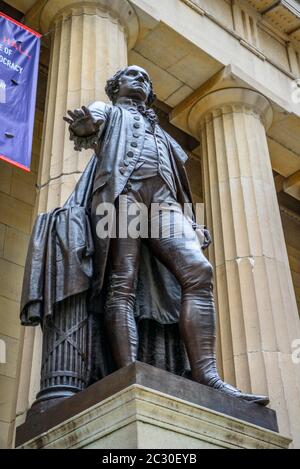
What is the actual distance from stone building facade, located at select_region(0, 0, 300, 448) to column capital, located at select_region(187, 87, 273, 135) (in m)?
0.02

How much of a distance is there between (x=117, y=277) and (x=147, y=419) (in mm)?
1468

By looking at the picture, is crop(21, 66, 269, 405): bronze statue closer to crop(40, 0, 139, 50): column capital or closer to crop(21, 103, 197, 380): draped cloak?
crop(21, 103, 197, 380): draped cloak

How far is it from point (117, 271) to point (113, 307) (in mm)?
302

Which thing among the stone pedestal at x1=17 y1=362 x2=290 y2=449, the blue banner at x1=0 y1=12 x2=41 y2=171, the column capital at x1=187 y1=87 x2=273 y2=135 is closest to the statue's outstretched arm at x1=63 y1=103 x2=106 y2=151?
the stone pedestal at x1=17 y1=362 x2=290 y2=449

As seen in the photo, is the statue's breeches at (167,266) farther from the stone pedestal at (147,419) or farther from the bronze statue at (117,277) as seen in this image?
the stone pedestal at (147,419)

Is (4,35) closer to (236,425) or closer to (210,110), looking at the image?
(210,110)

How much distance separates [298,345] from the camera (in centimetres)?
1024

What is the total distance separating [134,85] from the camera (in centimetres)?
639

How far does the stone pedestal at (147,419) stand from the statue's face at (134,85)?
3014 mm

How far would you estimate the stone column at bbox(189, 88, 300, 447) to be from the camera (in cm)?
977

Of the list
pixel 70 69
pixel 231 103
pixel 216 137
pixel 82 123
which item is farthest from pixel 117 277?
pixel 231 103
